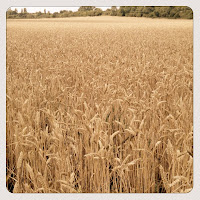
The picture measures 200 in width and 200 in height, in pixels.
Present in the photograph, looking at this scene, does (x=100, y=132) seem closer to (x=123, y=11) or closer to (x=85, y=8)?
(x=85, y=8)

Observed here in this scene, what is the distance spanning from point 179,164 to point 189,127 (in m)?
0.38

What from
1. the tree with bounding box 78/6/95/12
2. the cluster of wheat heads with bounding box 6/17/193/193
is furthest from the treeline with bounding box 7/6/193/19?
the cluster of wheat heads with bounding box 6/17/193/193

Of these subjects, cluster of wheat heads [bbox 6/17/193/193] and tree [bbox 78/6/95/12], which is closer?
cluster of wheat heads [bbox 6/17/193/193]

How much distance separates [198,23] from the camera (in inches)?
87.0

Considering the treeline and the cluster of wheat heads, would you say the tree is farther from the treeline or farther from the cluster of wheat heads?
the cluster of wheat heads

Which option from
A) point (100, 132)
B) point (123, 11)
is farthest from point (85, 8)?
point (100, 132)

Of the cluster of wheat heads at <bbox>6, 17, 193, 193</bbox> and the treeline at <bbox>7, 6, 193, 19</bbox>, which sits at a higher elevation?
the treeline at <bbox>7, 6, 193, 19</bbox>

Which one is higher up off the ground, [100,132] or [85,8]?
[85,8]

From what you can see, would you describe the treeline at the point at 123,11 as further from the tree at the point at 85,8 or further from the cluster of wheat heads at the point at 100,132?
the cluster of wheat heads at the point at 100,132

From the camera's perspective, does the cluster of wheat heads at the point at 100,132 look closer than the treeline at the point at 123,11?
Yes

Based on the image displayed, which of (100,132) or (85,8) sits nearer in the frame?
(100,132)

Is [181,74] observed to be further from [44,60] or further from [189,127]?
[44,60]

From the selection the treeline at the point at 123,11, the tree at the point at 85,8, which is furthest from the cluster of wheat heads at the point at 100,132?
the tree at the point at 85,8

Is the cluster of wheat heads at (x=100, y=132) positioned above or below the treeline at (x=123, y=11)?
below
